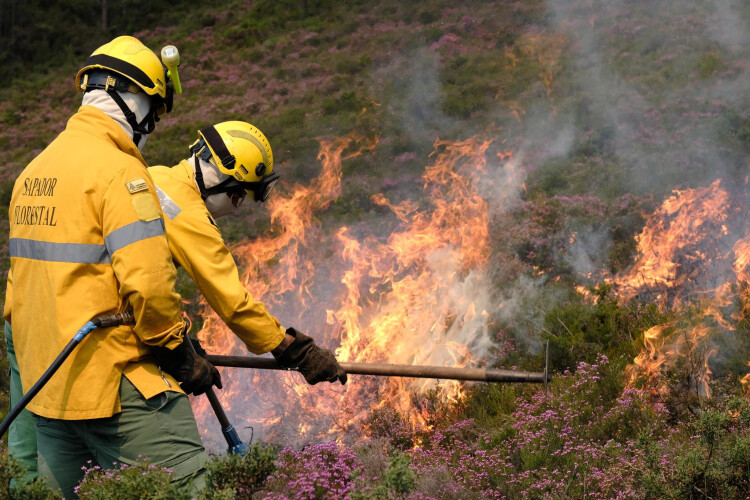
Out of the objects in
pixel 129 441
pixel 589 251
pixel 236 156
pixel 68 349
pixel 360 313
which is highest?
pixel 236 156

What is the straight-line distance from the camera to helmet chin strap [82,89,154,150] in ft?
12.6

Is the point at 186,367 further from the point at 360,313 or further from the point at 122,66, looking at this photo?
the point at 360,313

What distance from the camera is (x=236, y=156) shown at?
14.9 feet

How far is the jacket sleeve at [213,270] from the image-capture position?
12.3ft

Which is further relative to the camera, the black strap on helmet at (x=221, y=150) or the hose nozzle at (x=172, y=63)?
the black strap on helmet at (x=221, y=150)

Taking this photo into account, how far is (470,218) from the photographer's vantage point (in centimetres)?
870

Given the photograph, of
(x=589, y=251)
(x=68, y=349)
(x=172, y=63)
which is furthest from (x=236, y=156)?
(x=589, y=251)

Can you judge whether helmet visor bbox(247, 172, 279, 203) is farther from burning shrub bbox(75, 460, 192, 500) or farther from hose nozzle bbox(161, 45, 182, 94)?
burning shrub bbox(75, 460, 192, 500)

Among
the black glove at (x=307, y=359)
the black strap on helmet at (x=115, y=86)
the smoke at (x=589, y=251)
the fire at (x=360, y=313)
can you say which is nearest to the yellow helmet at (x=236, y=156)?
the black strap on helmet at (x=115, y=86)

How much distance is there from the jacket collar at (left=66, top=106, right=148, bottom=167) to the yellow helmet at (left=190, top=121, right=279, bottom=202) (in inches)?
29.5

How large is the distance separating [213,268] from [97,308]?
0.58 meters

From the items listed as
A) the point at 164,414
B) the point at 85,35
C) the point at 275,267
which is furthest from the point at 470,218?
the point at 85,35

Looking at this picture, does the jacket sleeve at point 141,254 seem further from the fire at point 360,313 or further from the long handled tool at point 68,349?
the fire at point 360,313

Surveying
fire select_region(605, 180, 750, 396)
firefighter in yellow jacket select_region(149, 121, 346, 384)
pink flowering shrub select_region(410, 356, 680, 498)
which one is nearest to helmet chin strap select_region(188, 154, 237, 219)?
firefighter in yellow jacket select_region(149, 121, 346, 384)
